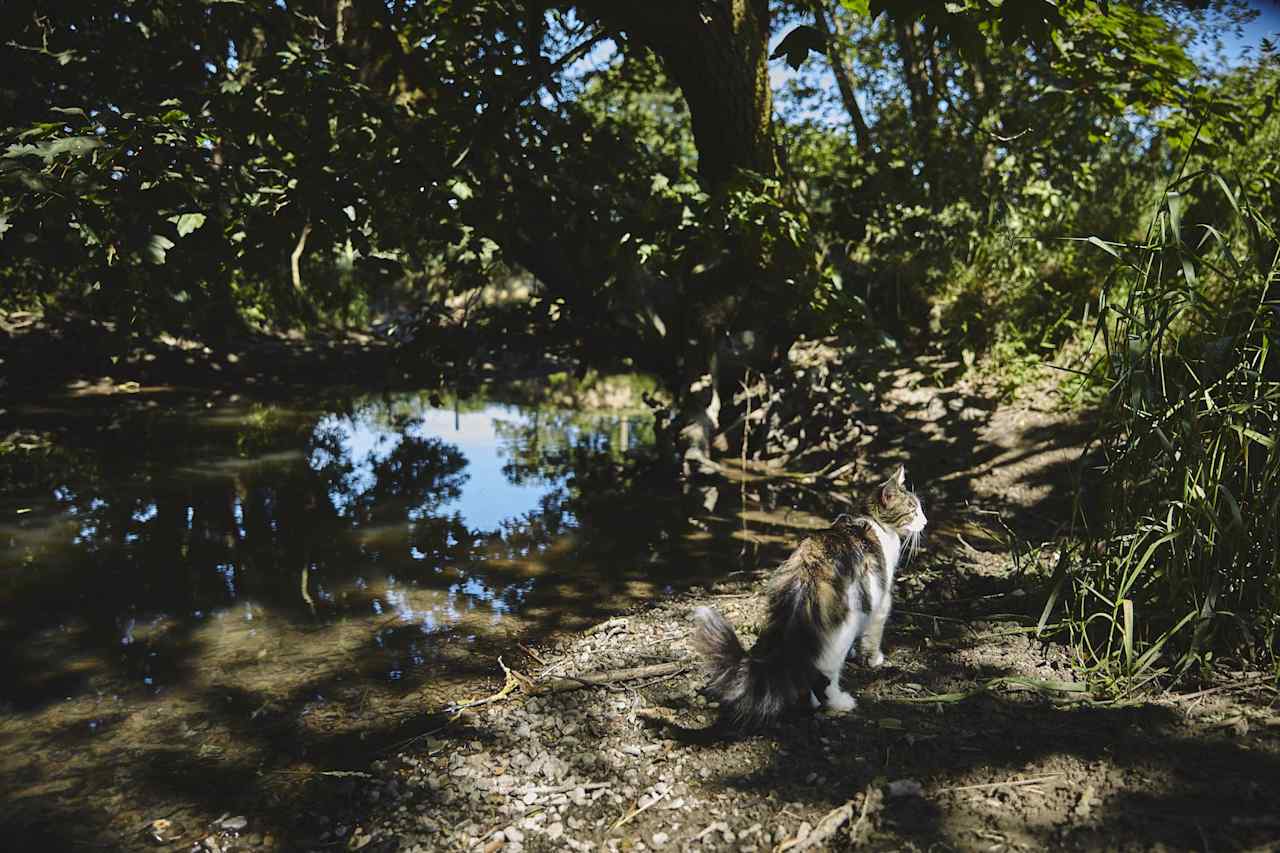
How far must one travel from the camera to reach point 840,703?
8.75ft

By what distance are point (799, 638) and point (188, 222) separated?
3.40 meters

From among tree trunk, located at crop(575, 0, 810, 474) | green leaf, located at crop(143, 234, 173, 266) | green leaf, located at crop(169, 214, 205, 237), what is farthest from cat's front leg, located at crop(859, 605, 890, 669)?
green leaf, located at crop(169, 214, 205, 237)

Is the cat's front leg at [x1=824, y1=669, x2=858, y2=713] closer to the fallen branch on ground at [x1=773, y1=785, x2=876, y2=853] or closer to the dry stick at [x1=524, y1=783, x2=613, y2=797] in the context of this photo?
the fallen branch on ground at [x1=773, y1=785, x2=876, y2=853]

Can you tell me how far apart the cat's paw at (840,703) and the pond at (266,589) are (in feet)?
4.37

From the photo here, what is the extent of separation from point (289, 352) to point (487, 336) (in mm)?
7713

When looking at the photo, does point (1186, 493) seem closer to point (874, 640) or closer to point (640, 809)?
point (874, 640)

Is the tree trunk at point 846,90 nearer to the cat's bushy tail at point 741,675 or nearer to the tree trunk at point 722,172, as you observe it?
the tree trunk at point 722,172

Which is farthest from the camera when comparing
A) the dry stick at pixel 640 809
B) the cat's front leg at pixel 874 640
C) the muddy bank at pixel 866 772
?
the cat's front leg at pixel 874 640

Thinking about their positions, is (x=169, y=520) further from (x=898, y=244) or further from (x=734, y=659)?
(x=898, y=244)

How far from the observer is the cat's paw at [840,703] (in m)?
2.66

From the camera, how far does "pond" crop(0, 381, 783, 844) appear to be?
2.70 meters

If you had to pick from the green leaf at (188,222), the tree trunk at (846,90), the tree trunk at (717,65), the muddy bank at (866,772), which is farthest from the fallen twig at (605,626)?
the tree trunk at (846,90)

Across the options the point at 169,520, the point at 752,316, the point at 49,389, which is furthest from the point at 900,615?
the point at 49,389

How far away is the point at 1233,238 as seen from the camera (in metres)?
5.76
